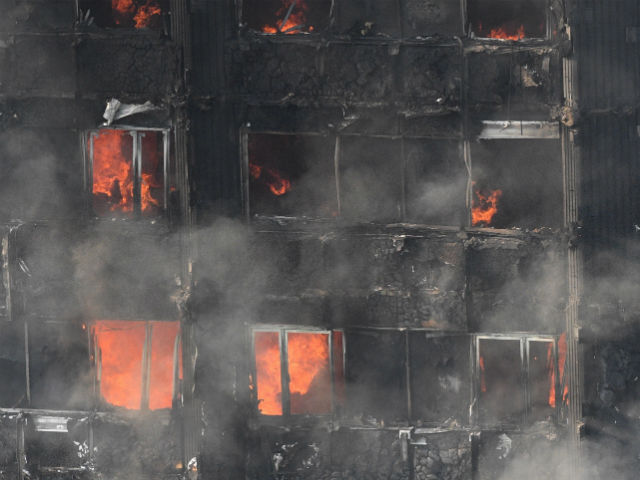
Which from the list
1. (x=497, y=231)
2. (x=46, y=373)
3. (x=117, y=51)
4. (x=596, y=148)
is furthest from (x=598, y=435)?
(x=117, y=51)

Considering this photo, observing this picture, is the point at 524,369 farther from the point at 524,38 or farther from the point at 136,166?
the point at 136,166

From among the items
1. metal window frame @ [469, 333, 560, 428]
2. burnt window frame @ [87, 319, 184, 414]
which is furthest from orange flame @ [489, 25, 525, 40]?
burnt window frame @ [87, 319, 184, 414]

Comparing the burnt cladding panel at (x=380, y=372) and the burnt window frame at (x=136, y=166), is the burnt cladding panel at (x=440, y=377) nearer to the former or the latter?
the burnt cladding panel at (x=380, y=372)

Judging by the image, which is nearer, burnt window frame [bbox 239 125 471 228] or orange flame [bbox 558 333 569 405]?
burnt window frame [bbox 239 125 471 228]

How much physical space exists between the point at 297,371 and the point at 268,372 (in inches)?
15.3

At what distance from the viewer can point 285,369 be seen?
21.4ft

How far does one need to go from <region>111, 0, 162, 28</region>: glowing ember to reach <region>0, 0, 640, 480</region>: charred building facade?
26 millimetres

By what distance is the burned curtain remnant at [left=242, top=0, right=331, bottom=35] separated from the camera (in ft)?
20.9

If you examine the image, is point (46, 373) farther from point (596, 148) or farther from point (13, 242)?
point (596, 148)

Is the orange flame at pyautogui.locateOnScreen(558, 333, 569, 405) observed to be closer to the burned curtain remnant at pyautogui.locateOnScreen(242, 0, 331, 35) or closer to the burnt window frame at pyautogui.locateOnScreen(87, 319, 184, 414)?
the burnt window frame at pyautogui.locateOnScreen(87, 319, 184, 414)

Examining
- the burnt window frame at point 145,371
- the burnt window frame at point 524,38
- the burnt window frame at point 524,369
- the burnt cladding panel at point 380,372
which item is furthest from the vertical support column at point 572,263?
the burnt window frame at point 145,371

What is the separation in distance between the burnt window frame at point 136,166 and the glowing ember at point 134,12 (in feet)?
4.53

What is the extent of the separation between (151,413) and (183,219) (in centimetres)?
264

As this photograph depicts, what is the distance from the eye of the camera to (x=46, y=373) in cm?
650
